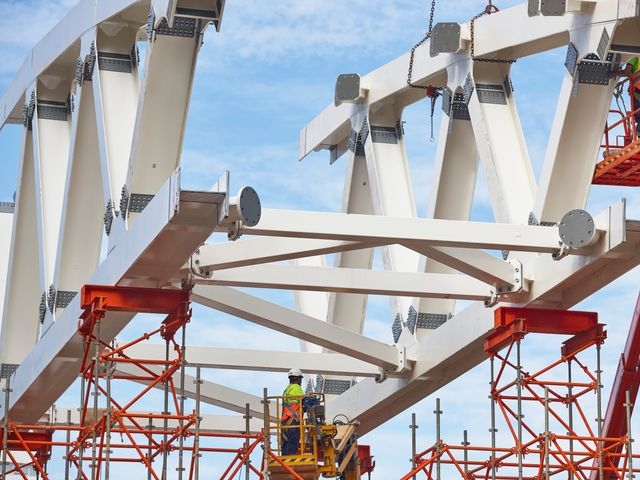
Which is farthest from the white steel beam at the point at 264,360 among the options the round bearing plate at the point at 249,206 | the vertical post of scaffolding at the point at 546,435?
the round bearing plate at the point at 249,206

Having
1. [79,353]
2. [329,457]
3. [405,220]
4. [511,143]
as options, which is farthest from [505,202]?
[79,353]

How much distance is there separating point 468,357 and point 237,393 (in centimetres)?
751

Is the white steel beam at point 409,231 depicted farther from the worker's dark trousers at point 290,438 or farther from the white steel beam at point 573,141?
the worker's dark trousers at point 290,438

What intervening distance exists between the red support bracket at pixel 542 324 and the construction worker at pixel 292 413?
4.39m

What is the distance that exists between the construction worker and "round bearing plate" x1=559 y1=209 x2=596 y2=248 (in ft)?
17.8

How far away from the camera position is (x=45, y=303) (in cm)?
3672

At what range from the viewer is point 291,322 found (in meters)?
35.0

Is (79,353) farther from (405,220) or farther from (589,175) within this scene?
(589,175)

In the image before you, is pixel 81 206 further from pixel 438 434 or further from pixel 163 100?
pixel 438 434

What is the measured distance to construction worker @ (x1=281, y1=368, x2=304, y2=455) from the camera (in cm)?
3084

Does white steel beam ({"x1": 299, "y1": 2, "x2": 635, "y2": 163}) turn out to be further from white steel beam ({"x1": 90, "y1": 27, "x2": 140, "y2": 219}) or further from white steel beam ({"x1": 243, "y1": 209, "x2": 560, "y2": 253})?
white steel beam ({"x1": 90, "y1": 27, "x2": 140, "y2": 219})

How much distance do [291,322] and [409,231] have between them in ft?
20.0

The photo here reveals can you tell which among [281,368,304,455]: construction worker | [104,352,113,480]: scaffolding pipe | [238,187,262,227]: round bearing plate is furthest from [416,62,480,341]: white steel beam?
[238,187,262,227]: round bearing plate

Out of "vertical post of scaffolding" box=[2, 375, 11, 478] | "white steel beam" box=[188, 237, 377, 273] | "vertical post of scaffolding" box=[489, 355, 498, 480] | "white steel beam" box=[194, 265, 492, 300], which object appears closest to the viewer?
"white steel beam" box=[188, 237, 377, 273]
